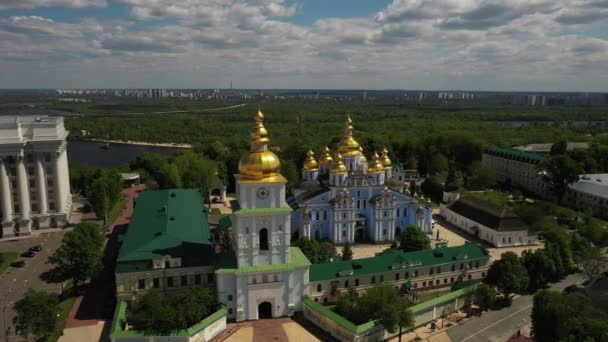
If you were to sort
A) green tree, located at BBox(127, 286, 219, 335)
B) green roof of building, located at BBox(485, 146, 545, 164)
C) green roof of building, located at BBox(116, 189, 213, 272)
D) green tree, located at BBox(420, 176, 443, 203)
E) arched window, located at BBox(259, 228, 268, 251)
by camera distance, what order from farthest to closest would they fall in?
green roof of building, located at BBox(485, 146, 545, 164)
green tree, located at BBox(420, 176, 443, 203)
green roof of building, located at BBox(116, 189, 213, 272)
arched window, located at BBox(259, 228, 268, 251)
green tree, located at BBox(127, 286, 219, 335)

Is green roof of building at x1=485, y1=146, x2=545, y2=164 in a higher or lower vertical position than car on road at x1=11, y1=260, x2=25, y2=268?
higher

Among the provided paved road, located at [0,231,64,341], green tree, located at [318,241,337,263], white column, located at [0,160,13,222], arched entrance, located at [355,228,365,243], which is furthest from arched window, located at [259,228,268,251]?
white column, located at [0,160,13,222]

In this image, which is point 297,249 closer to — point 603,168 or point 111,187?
point 111,187

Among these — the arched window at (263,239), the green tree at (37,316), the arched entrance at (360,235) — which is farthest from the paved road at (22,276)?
the arched entrance at (360,235)

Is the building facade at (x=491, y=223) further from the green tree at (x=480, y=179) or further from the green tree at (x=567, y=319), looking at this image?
the green tree at (x=567, y=319)

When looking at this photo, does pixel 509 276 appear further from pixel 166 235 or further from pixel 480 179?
pixel 480 179

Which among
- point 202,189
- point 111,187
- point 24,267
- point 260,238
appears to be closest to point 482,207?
point 260,238

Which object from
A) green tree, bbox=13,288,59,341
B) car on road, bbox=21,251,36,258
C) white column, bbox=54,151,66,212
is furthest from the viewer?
white column, bbox=54,151,66,212

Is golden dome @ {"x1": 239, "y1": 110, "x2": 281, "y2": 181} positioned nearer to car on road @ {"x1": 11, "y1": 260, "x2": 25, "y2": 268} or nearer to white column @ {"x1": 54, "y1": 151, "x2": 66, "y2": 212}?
car on road @ {"x1": 11, "y1": 260, "x2": 25, "y2": 268}

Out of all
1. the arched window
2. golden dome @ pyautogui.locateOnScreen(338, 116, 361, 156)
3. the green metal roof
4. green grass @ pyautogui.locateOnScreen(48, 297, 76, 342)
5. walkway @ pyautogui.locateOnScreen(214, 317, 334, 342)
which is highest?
golden dome @ pyautogui.locateOnScreen(338, 116, 361, 156)
